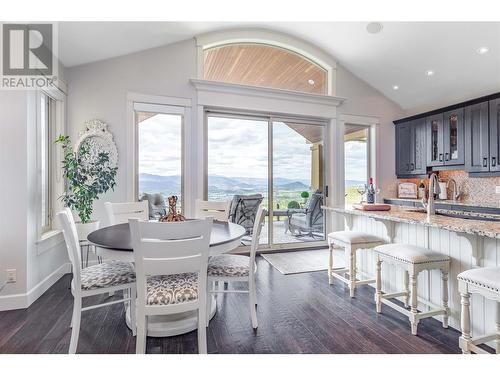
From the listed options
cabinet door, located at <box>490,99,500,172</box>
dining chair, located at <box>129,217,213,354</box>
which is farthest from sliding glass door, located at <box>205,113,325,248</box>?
dining chair, located at <box>129,217,213,354</box>

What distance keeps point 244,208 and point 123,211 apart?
200 cm

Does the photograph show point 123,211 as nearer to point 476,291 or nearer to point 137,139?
point 137,139

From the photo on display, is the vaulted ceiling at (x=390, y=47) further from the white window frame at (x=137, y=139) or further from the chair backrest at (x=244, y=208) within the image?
the chair backrest at (x=244, y=208)

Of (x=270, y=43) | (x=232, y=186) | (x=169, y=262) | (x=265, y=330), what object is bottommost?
(x=265, y=330)

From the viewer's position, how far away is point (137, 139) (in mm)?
3967

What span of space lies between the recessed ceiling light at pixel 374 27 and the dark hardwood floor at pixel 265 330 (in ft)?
11.5

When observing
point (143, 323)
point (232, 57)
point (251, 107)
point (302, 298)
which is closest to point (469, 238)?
point (302, 298)

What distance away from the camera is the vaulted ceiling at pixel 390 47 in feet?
10.9

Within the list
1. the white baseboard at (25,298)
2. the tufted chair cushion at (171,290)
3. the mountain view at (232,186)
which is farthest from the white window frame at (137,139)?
the tufted chair cushion at (171,290)

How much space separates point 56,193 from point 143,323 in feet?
8.76

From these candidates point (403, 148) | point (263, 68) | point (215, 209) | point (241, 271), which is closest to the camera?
point (241, 271)

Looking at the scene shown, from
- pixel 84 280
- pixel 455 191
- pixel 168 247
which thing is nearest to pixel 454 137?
pixel 455 191

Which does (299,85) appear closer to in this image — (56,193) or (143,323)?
(56,193)

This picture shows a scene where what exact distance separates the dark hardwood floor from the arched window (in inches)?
130
